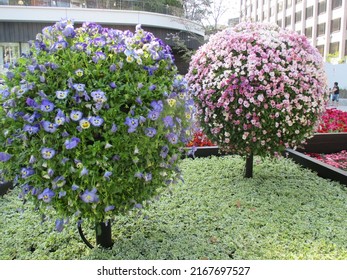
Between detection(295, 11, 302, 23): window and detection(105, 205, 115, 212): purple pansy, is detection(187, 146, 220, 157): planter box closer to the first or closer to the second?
detection(105, 205, 115, 212): purple pansy

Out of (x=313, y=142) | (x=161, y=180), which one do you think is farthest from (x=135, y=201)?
(x=313, y=142)

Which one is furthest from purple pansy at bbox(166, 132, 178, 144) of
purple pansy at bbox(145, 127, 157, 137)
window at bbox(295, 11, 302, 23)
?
window at bbox(295, 11, 302, 23)

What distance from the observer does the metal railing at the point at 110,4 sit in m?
26.2

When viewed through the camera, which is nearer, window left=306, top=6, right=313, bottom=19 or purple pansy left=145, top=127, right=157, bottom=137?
purple pansy left=145, top=127, right=157, bottom=137

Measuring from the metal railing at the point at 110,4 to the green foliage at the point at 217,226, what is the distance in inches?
985

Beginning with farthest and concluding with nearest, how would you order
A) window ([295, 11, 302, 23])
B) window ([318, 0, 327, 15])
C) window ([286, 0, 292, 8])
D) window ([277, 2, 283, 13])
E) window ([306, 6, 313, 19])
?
window ([277, 2, 283, 13]), window ([286, 0, 292, 8]), window ([295, 11, 302, 23]), window ([306, 6, 313, 19]), window ([318, 0, 327, 15])

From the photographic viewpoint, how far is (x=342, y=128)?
320 inches

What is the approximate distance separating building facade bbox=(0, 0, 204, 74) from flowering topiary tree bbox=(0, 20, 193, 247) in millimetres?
23449

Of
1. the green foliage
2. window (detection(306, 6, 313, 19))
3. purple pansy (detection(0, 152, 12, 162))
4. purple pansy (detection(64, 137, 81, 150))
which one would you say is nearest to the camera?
purple pansy (detection(64, 137, 81, 150))

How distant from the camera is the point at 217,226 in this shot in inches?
147

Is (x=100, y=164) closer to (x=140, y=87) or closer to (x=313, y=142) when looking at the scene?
(x=140, y=87)

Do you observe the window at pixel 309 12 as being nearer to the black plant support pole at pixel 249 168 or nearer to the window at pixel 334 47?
the window at pixel 334 47

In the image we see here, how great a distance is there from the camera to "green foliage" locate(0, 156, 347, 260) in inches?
127
